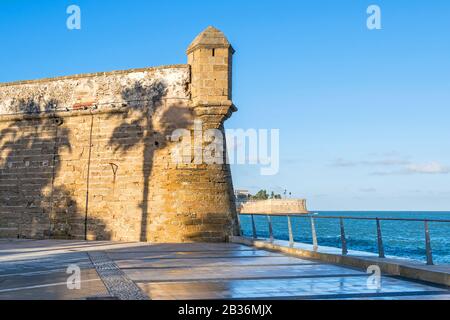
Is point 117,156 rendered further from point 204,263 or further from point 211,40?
point 204,263

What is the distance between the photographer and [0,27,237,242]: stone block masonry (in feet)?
→ 54.0

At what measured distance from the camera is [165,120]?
17203 mm

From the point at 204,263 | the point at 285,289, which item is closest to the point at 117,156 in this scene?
the point at 204,263

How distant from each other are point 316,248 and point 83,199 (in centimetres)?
964

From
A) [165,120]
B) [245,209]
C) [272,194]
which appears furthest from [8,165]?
[272,194]

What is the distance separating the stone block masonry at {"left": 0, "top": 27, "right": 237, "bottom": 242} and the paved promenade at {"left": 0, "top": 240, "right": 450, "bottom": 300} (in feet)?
15.6

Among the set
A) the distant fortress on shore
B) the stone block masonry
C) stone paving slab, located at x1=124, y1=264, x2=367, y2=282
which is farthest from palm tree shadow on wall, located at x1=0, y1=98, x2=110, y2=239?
the distant fortress on shore

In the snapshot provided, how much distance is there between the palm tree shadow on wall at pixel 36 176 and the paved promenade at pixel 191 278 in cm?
622

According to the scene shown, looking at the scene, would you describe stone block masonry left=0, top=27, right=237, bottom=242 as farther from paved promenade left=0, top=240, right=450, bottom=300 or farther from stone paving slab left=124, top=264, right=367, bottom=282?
stone paving slab left=124, top=264, right=367, bottom=282

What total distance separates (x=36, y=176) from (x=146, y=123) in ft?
16.6

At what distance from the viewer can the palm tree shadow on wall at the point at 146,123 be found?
55.7 feet

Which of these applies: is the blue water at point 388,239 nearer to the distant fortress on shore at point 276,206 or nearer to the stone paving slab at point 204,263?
the stone paving slab at point 204,263

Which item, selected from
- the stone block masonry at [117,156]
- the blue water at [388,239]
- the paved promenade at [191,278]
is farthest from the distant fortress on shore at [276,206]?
the paved promenade at [191,278]

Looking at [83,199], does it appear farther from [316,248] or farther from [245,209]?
[245,209]
